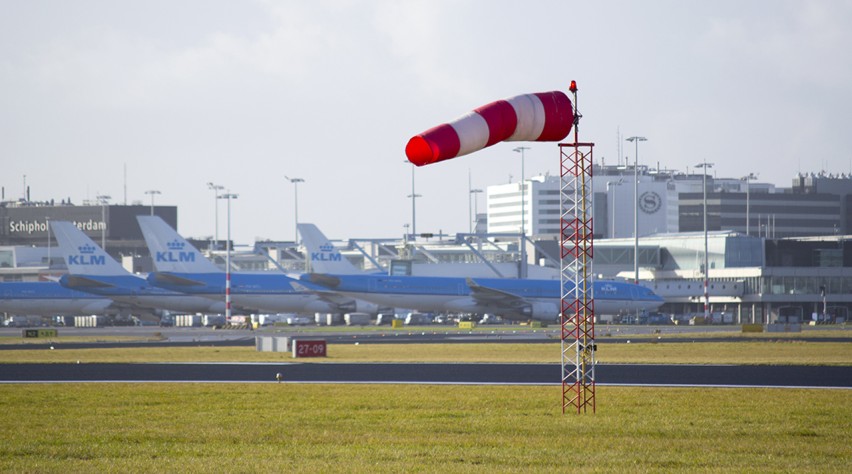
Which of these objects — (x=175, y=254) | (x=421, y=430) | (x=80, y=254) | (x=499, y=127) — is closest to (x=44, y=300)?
(x=80, y=254)

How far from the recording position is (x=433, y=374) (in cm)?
4019

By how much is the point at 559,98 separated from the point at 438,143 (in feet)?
14.9

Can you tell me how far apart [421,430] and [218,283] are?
79345mm

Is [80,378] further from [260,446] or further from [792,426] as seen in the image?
[792,426]

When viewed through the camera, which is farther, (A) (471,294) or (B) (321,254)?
(B) (321,254)

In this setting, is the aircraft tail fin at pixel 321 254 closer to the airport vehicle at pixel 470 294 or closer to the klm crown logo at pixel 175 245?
the airport vehicle at pixel 470 294

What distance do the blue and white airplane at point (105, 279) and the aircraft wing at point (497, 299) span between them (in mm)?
22341

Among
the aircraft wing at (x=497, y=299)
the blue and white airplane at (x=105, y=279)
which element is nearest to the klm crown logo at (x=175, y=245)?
the blue and white airplane at (x=105, y=279)

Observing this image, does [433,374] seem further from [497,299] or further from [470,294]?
[470,294]

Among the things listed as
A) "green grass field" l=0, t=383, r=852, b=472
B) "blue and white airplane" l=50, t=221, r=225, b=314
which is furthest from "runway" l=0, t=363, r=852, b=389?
"blue and white airplane" l=50, t=221, r=225, b=314

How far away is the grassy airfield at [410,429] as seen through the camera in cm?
1927

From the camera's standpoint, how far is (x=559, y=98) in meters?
22.7

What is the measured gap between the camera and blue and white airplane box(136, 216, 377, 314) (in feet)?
331

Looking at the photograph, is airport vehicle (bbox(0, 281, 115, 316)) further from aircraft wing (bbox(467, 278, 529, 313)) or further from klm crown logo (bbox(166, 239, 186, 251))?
aircraft wing (bbox(467, 278, 529, 313))
